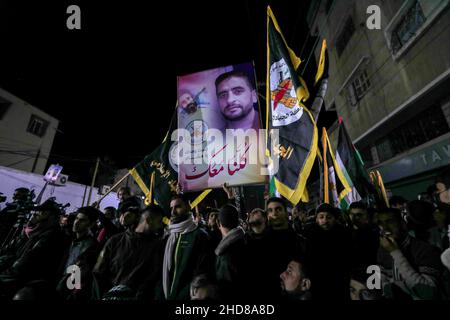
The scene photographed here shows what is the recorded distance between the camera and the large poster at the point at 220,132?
13.8 feet

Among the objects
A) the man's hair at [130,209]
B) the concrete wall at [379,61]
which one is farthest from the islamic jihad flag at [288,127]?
the concrete wall at [379,61]

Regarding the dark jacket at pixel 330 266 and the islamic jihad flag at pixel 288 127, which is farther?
the islamic jihad flag at pixel 288 127

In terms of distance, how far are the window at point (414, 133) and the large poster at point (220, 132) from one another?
7656 millimetres

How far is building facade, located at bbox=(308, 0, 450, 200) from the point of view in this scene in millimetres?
7320

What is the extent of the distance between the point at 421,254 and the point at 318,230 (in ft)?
3.22

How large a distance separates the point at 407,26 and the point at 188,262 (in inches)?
451

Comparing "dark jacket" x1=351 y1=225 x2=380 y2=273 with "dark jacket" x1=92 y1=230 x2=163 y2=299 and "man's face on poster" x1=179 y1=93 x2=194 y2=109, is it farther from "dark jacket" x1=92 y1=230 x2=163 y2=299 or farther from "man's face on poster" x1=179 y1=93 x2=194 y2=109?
"man's face on poster" x1=179 y1=93 x2=194 y2=109

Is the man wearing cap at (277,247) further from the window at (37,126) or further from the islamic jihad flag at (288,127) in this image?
the window at (37,126)

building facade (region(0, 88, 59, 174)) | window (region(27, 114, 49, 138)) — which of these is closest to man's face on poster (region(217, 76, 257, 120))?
building facade (region(0, 88, 59, 174))

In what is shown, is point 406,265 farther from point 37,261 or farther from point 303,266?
point 37,261

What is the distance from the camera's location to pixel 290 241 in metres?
2.25

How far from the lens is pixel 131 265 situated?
224 centimetres

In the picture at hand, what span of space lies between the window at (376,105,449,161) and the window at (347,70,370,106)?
8.93 feet
